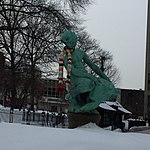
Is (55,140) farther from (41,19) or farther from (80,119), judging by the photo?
(41,19)

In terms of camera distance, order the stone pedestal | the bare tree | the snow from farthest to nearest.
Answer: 1. the bare tree
2. the stone pedestal
3. the snow

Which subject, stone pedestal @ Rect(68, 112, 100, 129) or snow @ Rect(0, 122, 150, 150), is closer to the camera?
snow @ Rect(0, 122, 150, 150)

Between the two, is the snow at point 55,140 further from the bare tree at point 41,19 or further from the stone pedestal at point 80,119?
the bare tree at point 41,19

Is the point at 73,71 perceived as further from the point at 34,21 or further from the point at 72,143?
the point at 34,21

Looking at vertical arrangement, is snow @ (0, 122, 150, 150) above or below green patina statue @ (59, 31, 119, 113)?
below

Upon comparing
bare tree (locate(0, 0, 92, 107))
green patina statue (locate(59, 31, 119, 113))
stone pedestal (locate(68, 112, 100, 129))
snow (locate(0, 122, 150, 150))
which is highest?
bare tree (locate(0, 0, 92, 107))

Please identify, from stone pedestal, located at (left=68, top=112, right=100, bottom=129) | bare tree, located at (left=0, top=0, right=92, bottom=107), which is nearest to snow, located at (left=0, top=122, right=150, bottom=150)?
stone pedestal, located at (left=68, top=112, right=100, bottom=129)

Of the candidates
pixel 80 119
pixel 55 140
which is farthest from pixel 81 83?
pixel 55 140

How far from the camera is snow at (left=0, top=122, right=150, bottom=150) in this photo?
455cm

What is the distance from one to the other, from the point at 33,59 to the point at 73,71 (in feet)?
68.9

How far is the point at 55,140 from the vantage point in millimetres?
4781

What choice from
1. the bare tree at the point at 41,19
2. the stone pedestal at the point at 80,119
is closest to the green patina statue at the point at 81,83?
the stone pedestal at the point at 80,119

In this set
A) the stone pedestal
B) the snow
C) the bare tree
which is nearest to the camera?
the snow

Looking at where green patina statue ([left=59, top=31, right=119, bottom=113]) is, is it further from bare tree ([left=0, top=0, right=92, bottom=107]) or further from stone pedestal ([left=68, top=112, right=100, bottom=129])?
A: bare tree ([left=0, top=0, right=92, bottom=107])
